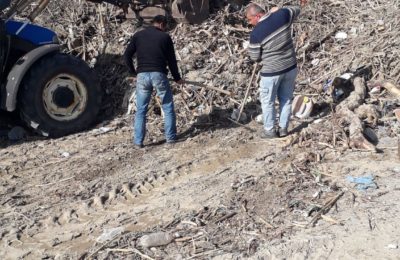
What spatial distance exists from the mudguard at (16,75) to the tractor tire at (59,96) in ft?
0.35

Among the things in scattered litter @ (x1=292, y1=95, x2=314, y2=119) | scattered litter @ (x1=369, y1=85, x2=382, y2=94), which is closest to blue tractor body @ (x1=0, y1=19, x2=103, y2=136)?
scattered litter @ (x1=292, y1=95, x2=314, y2=119)

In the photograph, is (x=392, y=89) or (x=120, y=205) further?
(x=392, y=89)

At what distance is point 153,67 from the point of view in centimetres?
723

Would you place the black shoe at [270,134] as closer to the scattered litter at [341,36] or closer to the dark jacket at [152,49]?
the dark jacket at [152,49]

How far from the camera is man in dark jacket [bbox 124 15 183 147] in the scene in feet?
23.6

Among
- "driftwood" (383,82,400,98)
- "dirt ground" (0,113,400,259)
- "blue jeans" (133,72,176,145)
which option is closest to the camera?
"dirt ground" (0,113,400,259)

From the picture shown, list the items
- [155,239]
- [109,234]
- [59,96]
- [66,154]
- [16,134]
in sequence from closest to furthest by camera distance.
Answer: [155,239]
[109,234]
[66,154]
[59,96]
[16,134]

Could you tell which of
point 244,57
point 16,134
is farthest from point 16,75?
point 244,57

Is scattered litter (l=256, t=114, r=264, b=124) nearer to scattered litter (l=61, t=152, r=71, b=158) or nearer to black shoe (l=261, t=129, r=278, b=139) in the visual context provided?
black shoe (l=261, t=129, r=278, b=139)

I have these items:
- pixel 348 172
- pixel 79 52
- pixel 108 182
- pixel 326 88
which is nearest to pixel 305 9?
pixel 326 88

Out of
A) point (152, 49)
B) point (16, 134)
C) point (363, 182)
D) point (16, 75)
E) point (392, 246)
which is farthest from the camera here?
point (16, 134)

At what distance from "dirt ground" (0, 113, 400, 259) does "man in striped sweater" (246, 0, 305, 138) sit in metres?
0.30

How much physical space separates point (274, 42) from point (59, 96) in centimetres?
273

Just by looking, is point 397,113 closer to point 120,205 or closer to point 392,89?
point 392,89
